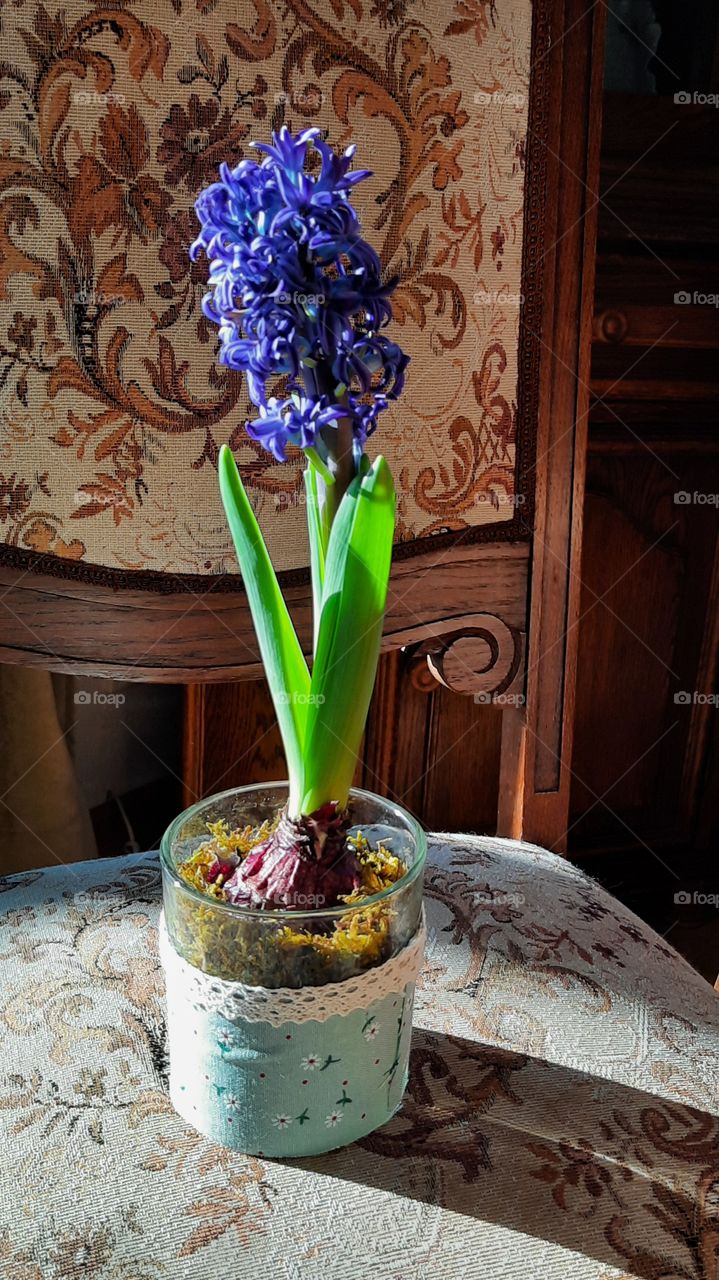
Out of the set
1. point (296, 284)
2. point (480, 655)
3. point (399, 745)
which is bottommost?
point (399, 745)

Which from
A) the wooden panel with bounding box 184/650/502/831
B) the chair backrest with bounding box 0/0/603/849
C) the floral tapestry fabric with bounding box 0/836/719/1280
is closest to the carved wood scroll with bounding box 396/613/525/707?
the chair backrest with bounding box 0/0/603/849

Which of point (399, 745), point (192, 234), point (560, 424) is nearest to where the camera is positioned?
point (192, 234)

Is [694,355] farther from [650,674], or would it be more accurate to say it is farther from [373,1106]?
[373,1106]

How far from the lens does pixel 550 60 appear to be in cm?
74

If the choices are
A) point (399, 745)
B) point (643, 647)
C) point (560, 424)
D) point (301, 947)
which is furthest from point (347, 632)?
point (643, 647)

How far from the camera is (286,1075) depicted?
0.51 metres

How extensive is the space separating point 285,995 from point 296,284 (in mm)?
305

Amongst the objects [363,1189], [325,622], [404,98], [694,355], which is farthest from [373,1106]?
[694,355]

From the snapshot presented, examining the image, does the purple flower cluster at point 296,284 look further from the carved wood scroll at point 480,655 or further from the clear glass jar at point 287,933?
the carved wood scroll at point 480,655

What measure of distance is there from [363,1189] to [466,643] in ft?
1.35

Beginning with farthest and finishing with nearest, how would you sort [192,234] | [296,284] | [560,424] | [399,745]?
[399,745]
[560,424]
[192,234]
[296,284]

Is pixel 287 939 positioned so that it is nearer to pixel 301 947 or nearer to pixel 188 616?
pixel 301 947

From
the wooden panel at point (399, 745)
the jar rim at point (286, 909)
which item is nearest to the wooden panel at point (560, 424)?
the jar rim at point (286, 909)

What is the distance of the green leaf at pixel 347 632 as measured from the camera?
48 cm
